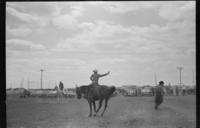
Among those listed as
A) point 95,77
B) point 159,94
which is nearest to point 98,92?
point 95,77

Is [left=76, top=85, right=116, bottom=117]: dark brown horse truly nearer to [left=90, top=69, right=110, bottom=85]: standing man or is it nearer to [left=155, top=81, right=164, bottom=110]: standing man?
[left=90, top=69, right=110, bottom=85]: standing man

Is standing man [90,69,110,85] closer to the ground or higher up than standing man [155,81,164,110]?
higher up

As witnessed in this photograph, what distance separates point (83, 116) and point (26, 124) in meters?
2.61

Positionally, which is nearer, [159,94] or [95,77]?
[95,77]

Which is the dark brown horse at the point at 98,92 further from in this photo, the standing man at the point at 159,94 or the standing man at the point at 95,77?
the standing man at the point at 159,94

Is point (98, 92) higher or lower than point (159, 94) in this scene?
higher

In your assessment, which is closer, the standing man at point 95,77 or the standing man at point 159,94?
the standing man at point 95,77

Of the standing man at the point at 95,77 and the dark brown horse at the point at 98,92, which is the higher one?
the standing man at the point at 95,77

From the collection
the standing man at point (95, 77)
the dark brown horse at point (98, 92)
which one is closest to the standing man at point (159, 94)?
the dark brown horse at point (98, 92)

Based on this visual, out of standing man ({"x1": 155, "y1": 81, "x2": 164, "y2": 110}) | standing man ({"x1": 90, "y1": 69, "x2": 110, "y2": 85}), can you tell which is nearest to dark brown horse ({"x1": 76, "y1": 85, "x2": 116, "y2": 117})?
standing man ({"x1": 90, "y1": 69, "x2": 110, "y2": 85})

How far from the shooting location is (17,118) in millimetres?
12266

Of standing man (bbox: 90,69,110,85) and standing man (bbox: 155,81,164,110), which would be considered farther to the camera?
standing man (bbox: 155,81,164,110)

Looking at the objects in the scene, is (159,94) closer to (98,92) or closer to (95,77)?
(98,92)
